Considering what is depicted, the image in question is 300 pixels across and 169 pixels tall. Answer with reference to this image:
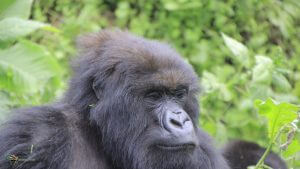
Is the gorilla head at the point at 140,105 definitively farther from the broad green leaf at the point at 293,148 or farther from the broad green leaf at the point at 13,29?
the broad green leaf at the point at 13,29

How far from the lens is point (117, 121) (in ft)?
13.6

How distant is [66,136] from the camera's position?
13.3 ft

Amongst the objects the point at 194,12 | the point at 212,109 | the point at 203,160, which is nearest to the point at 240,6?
the point at 194,12

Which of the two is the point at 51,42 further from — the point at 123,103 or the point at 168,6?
the point at 123,103

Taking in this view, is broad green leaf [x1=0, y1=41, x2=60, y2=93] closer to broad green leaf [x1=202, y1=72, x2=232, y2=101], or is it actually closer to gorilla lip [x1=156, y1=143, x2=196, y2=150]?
gorilla lip [x1=156, y1=143, x2=196, y2=150]

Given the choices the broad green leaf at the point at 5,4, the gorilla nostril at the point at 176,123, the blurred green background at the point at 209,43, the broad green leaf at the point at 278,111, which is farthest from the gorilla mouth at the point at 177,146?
the broad green leaf at the point at 5,4

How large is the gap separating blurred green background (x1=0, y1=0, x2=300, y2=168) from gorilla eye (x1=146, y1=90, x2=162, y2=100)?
120 centimetres

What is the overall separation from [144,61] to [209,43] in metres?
4.01

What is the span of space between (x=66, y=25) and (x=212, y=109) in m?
2.25

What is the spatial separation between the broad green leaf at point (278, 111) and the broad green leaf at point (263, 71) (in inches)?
63.1

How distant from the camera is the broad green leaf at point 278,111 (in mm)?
3906

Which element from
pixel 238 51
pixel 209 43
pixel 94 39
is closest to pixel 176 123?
pixel 94 39

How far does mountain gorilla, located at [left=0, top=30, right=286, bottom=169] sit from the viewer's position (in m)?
3.96

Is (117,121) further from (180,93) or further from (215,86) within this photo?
(215,86)
